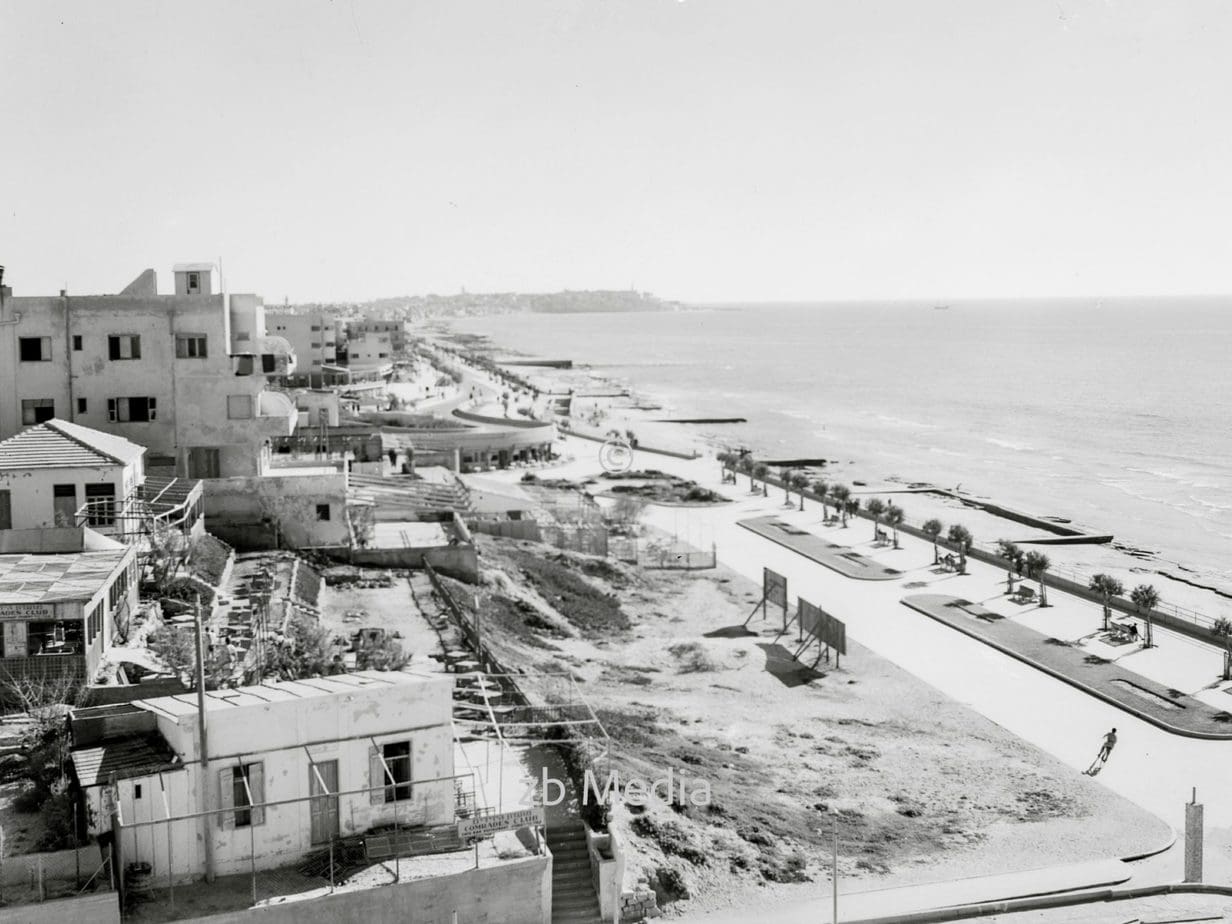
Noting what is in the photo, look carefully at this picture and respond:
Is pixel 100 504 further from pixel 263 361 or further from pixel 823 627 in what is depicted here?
pixel 823 627

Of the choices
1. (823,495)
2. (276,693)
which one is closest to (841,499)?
(823,495)

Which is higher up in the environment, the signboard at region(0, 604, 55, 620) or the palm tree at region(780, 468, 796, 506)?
the signboard at region(0, 604, 55, 620)

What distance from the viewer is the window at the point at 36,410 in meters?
36.4

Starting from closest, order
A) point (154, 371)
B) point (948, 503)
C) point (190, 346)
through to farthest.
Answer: point (154, 371) → point (190, 346) → point (948, 503)

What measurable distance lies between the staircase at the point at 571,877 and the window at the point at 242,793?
4305mm

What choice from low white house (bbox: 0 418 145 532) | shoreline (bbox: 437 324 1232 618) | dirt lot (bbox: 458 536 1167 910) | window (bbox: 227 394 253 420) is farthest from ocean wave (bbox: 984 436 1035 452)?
low white house (bbox: 0 418 145 532)

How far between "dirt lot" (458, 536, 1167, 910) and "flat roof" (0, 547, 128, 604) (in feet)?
31.4

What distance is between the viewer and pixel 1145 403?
5039 inches

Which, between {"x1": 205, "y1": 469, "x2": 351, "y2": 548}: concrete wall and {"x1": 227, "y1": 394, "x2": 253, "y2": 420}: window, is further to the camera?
{"x1": 227, "y1": 394, "x2": 253, "y2": 420}: window

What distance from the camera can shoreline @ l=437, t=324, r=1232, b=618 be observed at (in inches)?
1943

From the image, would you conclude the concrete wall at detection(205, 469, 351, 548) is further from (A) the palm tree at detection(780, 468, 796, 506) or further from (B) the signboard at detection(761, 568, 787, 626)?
(A) the palm tree at detection(780, 468, 796, 506)

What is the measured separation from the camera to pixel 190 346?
3772 cm

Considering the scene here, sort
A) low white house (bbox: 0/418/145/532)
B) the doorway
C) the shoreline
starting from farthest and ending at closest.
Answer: the shoreline < low white house (bbox: 0/418/145/532) < the doorway

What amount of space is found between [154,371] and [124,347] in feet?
3.57
